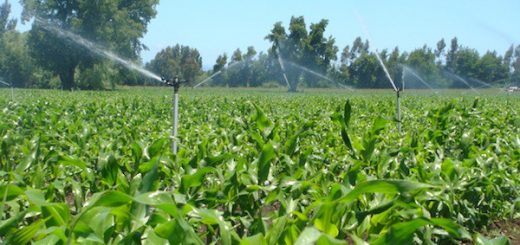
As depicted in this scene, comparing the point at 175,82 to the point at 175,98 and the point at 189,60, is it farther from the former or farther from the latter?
the point at 189,60

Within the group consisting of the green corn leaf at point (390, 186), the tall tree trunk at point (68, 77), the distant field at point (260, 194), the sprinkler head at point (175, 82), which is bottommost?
the tall tree trunk at point (68, 77)

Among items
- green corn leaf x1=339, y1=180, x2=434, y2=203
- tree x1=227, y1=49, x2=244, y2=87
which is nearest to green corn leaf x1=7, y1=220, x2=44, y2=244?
green corn leaf x1=339, y1=180, x2=434, y2=203

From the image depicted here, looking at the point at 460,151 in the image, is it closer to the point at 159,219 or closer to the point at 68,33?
the point at 159,219

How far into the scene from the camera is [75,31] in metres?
43.4

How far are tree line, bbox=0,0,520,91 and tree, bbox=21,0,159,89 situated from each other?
0.08m

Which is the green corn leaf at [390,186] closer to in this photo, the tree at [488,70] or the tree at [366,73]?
the tree at [366,73]

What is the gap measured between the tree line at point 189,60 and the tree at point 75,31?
0.08 m

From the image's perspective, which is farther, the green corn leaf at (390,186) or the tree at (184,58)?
the tree at (184,58)

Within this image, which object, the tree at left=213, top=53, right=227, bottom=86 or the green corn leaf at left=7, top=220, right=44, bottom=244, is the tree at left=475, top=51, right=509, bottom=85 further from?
the green corn leaf at left=7, top=220, right=44, bottom=244

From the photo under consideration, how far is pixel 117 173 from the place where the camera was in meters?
2.65

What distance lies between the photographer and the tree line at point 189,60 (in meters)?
44.4

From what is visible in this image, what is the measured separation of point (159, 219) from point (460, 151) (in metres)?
4.85

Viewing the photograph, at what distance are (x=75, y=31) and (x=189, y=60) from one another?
121 ft

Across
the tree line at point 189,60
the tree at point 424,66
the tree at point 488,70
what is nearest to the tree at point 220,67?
the tree line at point 189,60
